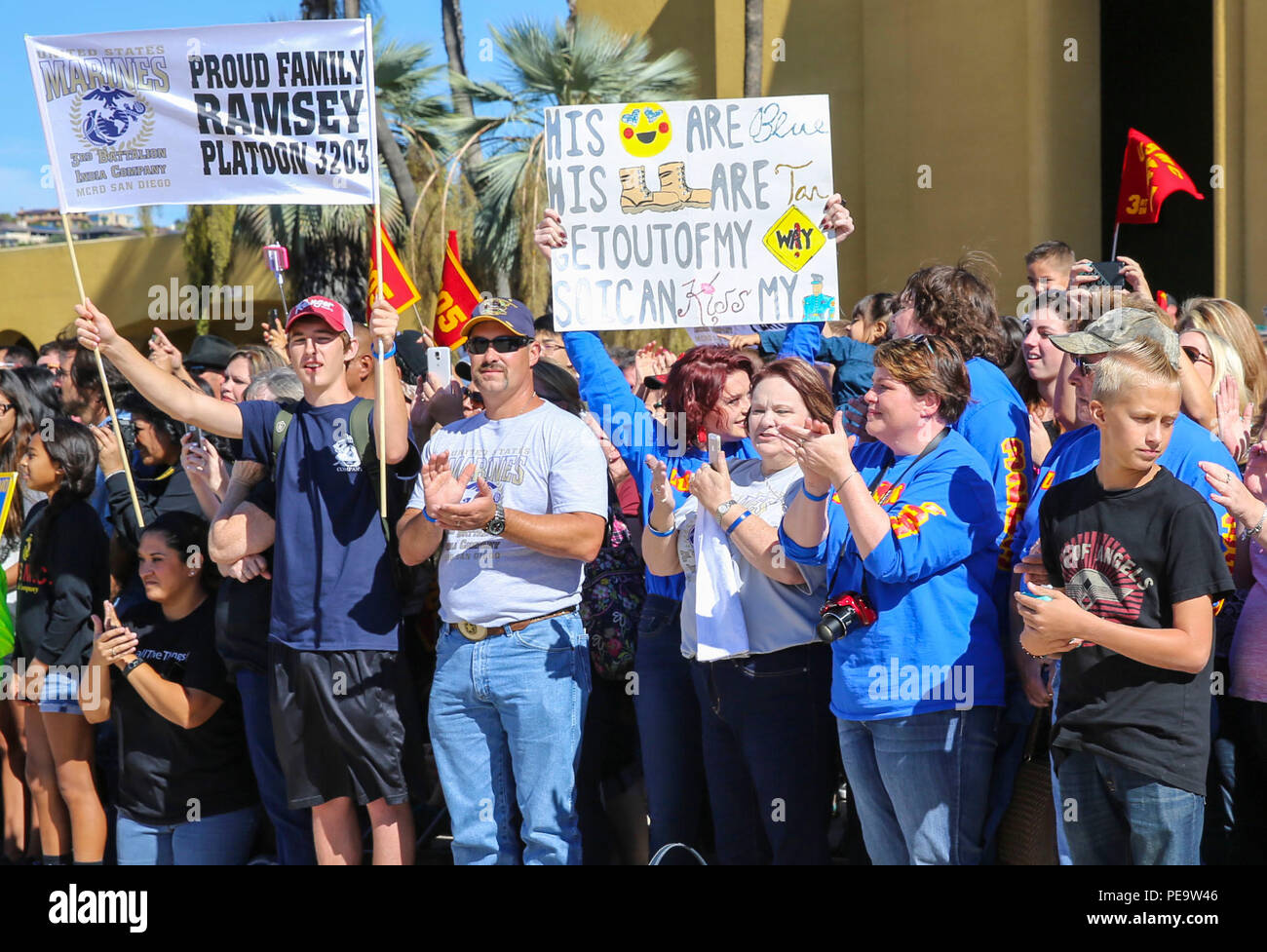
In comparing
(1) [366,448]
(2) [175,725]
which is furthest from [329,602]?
(2) [175,725]

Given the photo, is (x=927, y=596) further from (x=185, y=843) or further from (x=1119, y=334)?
(x=185, y=843)

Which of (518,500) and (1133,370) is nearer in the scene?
(1133,370)

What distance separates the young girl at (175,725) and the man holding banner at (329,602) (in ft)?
1.74

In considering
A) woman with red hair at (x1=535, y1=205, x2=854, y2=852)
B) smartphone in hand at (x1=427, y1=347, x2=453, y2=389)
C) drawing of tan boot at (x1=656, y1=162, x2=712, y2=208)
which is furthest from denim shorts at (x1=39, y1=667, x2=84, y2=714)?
drawing of tan boot at (x1=656, y1=162, x2=712, y2=208)

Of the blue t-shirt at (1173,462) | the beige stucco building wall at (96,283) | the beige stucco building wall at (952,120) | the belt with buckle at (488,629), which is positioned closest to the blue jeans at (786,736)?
the belt with buckle at (488,629)

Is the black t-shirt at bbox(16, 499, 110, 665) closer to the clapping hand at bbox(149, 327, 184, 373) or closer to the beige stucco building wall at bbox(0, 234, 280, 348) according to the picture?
the clapping hand at bbox(149, 327, 184, 373)

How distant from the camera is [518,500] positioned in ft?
14.6

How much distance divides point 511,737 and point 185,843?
4.90 feet

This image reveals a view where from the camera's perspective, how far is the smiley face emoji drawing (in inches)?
199

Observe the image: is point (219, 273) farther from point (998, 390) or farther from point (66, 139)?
point (998, 390)

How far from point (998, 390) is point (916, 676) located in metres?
1.02

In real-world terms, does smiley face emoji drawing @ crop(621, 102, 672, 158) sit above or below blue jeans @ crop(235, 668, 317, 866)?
above

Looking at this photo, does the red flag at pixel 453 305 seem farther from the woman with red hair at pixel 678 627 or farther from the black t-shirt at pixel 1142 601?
the black t-shirt at pixel 1142 601

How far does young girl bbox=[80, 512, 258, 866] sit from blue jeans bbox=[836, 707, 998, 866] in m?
2.58
